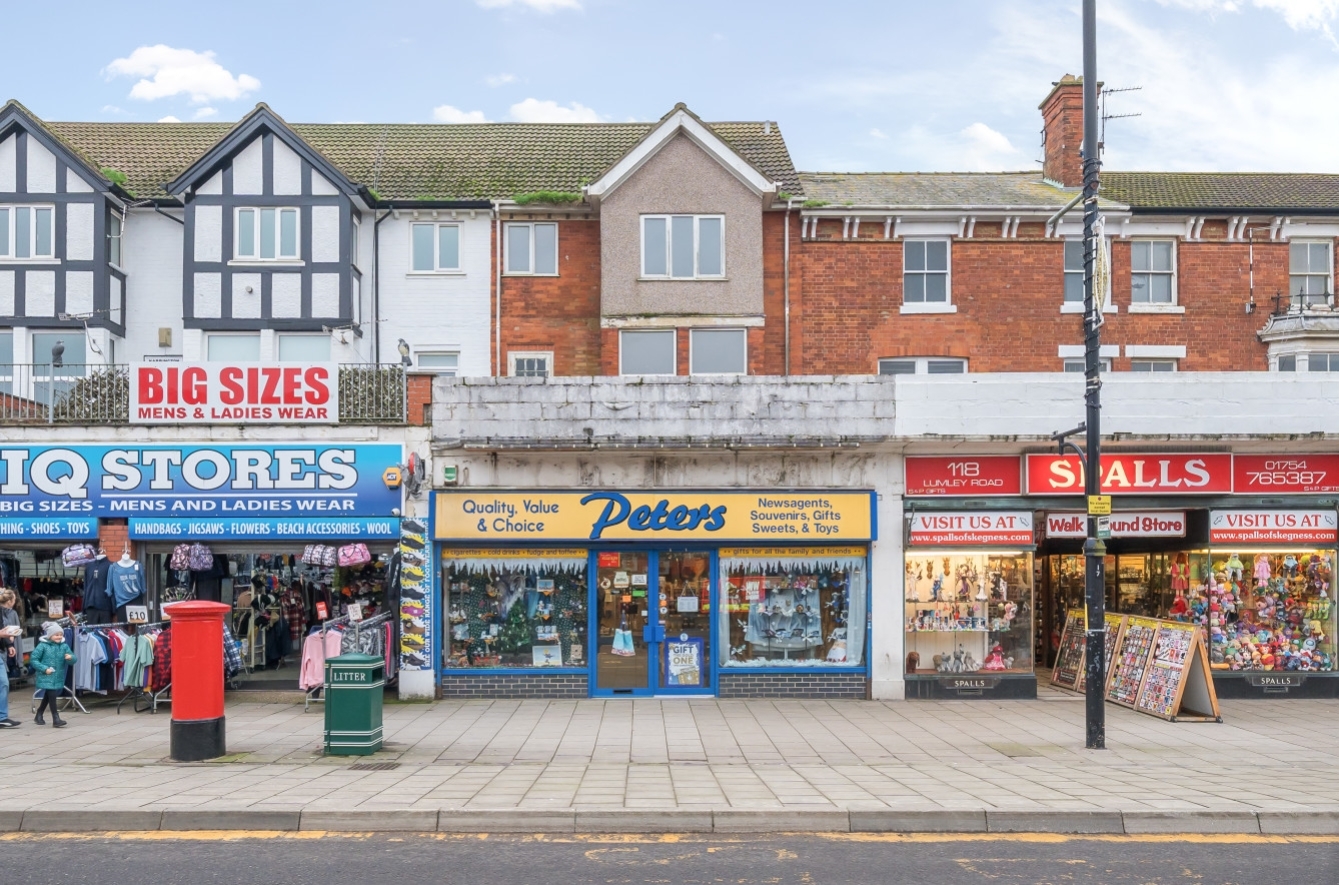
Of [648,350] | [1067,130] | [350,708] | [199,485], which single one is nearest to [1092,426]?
[350,708]

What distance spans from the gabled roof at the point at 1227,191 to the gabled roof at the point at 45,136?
2119cm

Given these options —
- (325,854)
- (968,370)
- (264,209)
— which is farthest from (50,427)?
(968,370)

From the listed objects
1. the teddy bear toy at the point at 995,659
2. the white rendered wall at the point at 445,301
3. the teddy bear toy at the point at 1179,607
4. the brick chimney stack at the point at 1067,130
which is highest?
the brick chimney stack at the point at 1067,130

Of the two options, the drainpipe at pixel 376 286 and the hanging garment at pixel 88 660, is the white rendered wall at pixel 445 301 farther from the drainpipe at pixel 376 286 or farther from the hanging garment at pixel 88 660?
the hanging garment at pixel 88 660

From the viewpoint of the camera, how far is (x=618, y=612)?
52.1 ft

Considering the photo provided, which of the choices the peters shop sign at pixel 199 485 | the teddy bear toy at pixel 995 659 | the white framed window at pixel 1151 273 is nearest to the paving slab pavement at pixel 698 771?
the teddy bear toy at pixel 995 659

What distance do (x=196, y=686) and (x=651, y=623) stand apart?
676cm

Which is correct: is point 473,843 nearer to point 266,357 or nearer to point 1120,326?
point 266,357

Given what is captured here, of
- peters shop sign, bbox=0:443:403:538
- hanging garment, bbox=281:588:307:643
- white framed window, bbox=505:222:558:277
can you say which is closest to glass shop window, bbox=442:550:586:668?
peters shop sign, bbox=0:443:403:538

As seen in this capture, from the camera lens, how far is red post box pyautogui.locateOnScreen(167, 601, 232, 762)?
429 inches

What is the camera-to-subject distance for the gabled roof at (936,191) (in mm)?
21406

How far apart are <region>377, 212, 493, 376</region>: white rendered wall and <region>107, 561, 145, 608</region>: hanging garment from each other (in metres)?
7.83

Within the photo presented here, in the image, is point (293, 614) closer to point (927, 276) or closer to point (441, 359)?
point (441, 359)

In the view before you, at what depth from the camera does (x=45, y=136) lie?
69.7ft
